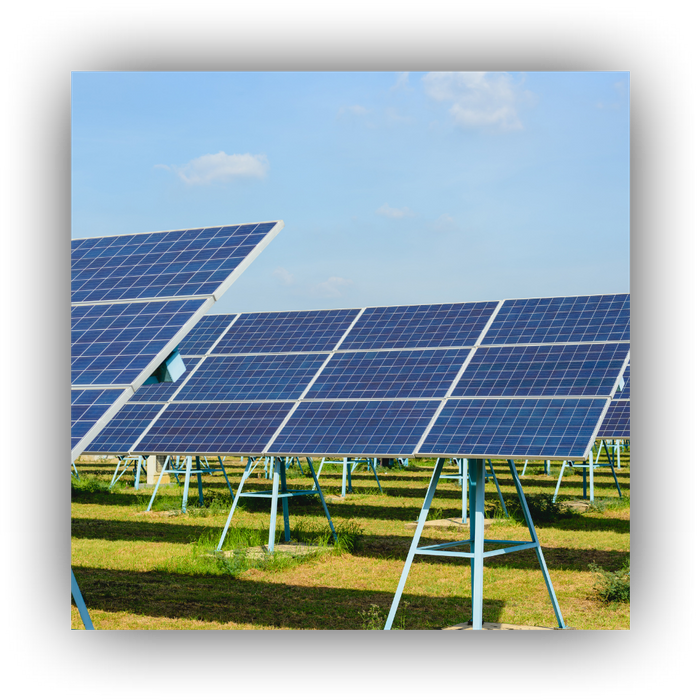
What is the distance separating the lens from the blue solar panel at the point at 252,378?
52.3ft

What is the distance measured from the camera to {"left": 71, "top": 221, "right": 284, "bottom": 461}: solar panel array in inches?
267

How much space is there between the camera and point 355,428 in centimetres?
1290

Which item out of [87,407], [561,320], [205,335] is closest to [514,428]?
[87,407]

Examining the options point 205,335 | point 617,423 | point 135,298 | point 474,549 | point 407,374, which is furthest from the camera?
point 617,423

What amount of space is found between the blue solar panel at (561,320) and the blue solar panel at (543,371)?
1.04 meters

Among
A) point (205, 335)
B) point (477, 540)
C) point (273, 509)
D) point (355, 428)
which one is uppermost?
point (205, 335)

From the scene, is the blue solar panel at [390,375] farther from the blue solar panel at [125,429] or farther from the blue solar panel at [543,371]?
the blue solar panel at [125,429]

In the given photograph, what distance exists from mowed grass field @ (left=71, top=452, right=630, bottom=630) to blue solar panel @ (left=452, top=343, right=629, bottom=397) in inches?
122

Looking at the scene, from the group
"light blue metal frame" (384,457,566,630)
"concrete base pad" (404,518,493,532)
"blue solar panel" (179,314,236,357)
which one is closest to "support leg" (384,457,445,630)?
"light blue metal frame" (384,457,566,630)

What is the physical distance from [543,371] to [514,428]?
286 centimetres

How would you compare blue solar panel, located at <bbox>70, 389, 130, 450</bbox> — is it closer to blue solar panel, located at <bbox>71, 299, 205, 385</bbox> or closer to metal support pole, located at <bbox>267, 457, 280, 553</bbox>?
blue solar panel, located at <bbox>71, 299, 205, 385</bbox>

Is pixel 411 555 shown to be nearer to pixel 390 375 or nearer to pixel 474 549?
pixel 474 549

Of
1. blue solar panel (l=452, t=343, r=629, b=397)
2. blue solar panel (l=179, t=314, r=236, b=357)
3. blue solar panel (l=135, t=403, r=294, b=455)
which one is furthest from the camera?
blue solar panel (l=179, t=314, r=236, b=357)
